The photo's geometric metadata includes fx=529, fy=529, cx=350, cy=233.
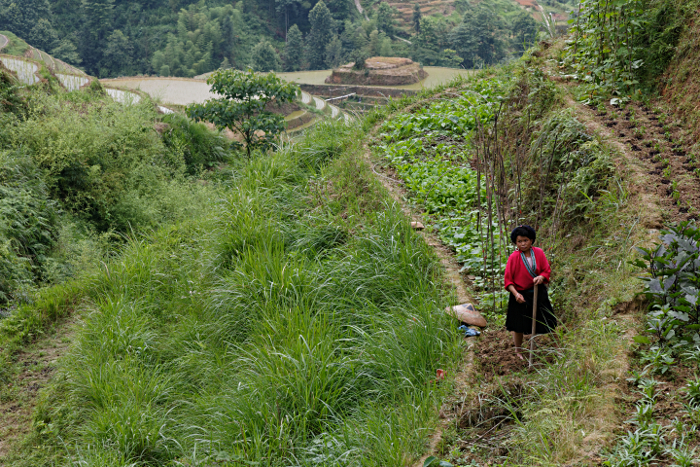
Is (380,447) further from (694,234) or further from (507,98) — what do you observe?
(507,98)

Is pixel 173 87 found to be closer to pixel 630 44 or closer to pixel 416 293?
pixel 630 44

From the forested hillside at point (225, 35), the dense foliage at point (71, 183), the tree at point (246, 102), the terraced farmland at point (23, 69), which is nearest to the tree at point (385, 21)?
the forested hillside at point (225, 35)

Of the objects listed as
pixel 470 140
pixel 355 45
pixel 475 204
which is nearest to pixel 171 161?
pixel 470 140

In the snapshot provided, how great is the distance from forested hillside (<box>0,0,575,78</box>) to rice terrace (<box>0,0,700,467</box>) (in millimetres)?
43083

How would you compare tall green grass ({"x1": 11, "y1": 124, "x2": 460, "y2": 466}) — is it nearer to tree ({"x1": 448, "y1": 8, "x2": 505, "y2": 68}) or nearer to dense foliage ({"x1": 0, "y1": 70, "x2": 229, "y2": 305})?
dense foliage ({"x1": 0, "y1": 70, "x2": 229, "y2": 305})

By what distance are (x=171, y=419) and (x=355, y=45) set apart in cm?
5962

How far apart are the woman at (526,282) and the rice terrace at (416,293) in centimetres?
1

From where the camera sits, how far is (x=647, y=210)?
384 cm

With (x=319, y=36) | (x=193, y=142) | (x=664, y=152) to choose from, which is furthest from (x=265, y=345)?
(x=319, y=36)

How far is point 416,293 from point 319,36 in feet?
203

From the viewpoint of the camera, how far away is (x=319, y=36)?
61406mm

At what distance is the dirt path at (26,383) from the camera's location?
15.8ft

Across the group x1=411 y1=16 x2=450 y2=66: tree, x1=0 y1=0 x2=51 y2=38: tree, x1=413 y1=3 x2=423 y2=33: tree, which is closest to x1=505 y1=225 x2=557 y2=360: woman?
x1=411 y1=16 x2=450 y2=66: tree

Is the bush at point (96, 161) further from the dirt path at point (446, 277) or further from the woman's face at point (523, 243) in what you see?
the woman's face at point (523, 243)
